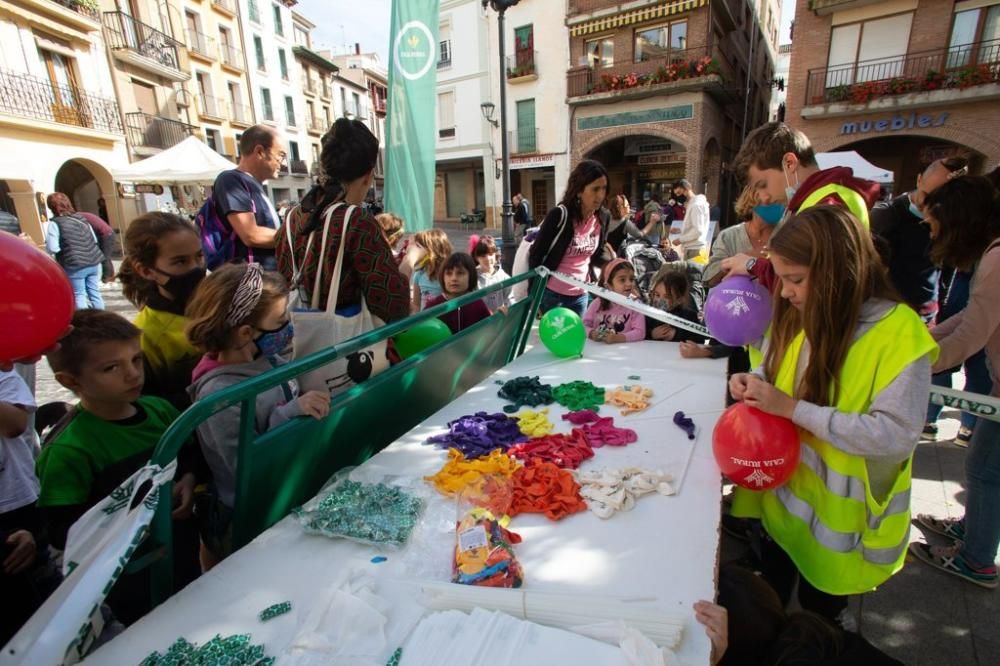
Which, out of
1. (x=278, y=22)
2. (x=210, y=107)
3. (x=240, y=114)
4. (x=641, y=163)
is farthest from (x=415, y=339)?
Answer: (x=278, y=22)

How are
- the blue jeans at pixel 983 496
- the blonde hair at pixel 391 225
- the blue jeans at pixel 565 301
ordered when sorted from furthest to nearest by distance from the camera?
the blonde hair at pixel 391 225, the blue jeans at pixel 565 301, the blue jeans at pixel 983 496

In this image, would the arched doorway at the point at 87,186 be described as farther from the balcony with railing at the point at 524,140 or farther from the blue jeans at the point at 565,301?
the blue jeans at the point at 565,301

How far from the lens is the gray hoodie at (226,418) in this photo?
1633 mm

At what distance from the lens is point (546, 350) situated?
3.34 m

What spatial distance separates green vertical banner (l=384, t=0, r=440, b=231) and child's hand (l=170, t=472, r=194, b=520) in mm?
2152

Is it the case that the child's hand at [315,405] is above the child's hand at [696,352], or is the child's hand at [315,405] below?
above

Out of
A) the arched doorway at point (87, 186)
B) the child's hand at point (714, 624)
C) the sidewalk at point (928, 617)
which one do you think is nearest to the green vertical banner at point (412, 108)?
the child's hand at point (714, 624)

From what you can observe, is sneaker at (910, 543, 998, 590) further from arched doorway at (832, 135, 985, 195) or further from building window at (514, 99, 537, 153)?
building window at (514, 99, 537, 153)

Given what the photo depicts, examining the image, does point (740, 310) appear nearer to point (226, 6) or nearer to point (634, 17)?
point (634, 17)

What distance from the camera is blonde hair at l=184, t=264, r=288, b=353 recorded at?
5.56 ft

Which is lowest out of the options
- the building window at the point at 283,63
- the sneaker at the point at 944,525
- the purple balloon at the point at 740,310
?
the sneaker at the point at 944,525

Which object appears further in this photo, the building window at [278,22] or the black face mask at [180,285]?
the building window at [278,22]

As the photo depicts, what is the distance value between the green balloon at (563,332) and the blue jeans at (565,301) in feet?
2.40

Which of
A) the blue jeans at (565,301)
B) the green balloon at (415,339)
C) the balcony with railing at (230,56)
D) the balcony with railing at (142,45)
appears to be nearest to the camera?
the green balloon at (415,339)
